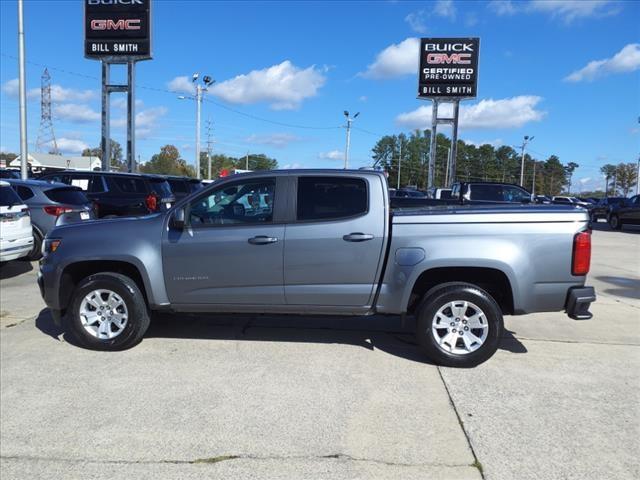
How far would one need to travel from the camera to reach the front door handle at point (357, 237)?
496cm

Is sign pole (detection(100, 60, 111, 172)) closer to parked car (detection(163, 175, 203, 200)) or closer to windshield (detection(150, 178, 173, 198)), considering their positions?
parked car (detection(163, 175, 203, 200))

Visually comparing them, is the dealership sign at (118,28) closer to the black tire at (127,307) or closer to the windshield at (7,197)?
the windshield at (7,197)

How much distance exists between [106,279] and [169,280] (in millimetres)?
667

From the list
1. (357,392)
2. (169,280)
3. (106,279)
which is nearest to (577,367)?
(357,392)

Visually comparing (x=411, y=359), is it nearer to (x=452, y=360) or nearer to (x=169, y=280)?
(x=452, y=360)

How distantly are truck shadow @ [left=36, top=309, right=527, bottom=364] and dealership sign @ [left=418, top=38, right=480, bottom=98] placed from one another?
3152 cm

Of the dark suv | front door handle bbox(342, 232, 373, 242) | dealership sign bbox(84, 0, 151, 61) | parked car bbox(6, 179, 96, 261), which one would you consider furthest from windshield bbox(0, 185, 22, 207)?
dealership sign bbox(84, 0, 151, 61)

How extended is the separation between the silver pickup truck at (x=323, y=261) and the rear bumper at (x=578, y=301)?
0.4 inches

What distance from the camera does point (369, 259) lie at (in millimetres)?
4984

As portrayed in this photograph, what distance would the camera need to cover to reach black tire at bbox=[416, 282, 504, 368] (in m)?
4.83

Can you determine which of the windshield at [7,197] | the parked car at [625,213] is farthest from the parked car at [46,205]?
the parked car at [625,213]

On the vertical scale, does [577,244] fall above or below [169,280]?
above

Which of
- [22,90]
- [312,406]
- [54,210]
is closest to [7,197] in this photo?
[54,210]

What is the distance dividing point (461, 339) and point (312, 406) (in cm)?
166
